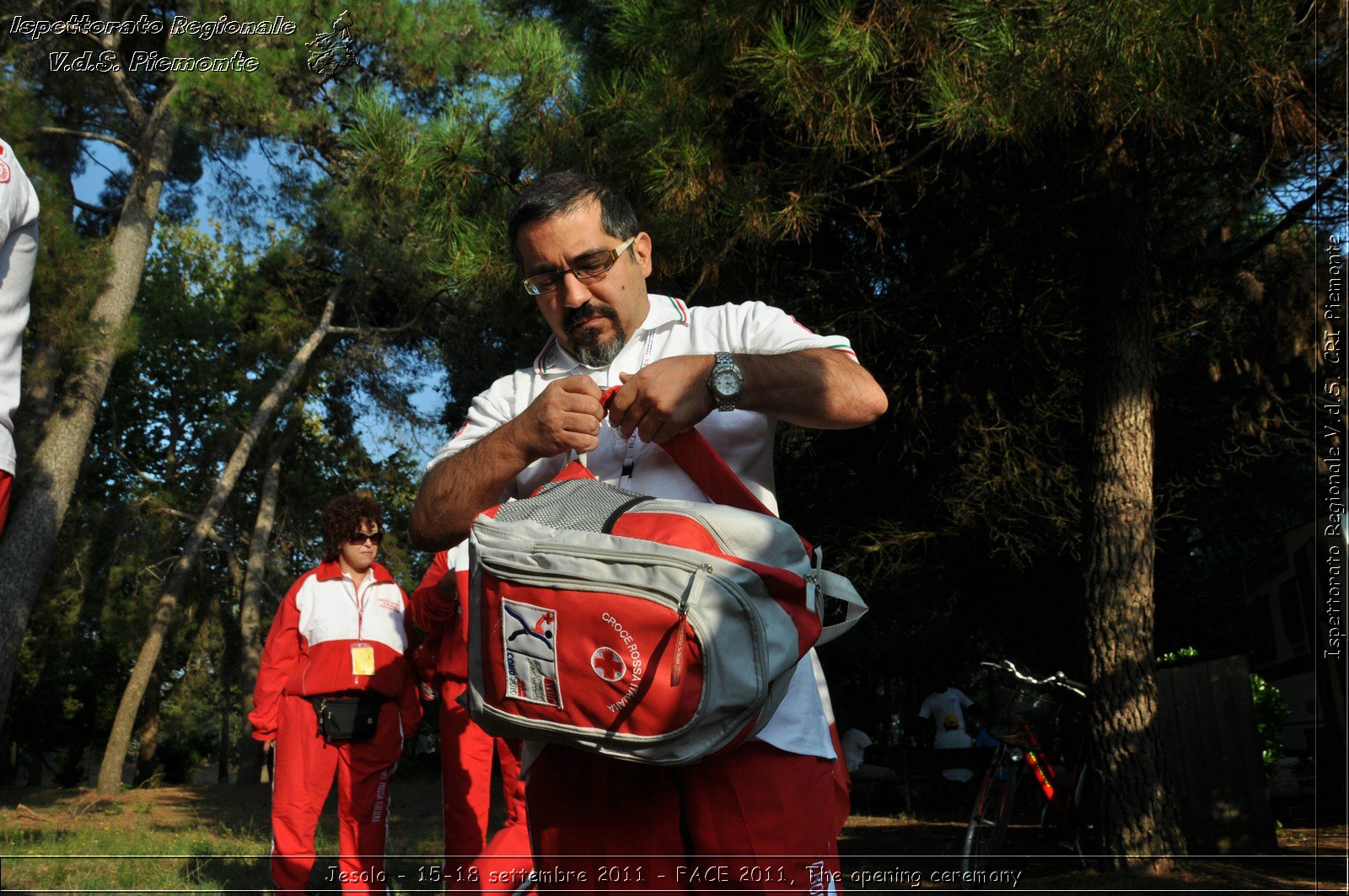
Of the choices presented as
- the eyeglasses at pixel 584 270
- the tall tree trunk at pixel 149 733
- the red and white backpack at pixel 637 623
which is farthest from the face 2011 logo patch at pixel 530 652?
the tall tree trunk at pixel 149 733

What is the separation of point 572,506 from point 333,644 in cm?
481

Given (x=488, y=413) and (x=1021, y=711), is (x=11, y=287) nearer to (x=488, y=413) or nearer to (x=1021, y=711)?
(x=488, y=413)

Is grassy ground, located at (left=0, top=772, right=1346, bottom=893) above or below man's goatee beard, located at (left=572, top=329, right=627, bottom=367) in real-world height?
below

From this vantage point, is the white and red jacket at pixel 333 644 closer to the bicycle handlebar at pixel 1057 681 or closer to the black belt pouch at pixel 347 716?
the black belt pouch at pixel 347 716

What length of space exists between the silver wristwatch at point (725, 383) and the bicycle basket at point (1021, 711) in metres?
5.68

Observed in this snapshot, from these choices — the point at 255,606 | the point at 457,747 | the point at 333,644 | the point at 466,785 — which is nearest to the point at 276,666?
the point at 333,644

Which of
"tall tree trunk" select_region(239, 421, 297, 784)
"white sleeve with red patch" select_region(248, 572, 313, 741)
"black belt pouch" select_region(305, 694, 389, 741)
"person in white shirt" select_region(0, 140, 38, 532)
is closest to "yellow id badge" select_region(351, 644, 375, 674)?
"black belt pouch" select_region(305, 694, 389, 741)

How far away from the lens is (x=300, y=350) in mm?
21734

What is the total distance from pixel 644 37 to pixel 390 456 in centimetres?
1966

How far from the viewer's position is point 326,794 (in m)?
5.87

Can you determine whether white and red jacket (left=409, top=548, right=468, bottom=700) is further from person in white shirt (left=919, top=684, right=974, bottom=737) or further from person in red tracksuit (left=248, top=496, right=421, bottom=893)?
person in white shirt (left=919, top=684, right=974, bottom=737)

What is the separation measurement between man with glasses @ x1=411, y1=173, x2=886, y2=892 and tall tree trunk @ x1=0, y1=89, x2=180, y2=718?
1058 cm

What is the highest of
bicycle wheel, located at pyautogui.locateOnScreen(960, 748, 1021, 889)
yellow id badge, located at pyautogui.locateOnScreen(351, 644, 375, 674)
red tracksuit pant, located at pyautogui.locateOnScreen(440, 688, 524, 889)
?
yellow id badge, located at pyautogui.locateOnScreen(351, 644, 375, 674)

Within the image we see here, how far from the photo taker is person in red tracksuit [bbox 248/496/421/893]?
583 centimetres
